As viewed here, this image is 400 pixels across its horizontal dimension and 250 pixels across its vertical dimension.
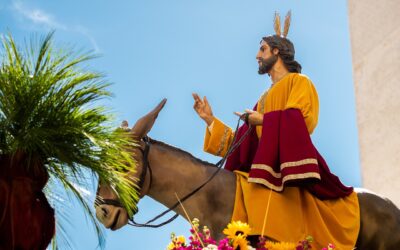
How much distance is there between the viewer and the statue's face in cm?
509

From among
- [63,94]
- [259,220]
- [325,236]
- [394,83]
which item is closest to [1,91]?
[63,94]

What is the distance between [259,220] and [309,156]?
412 mm

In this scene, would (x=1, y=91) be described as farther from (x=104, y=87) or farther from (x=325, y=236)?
(x=325, y=236)

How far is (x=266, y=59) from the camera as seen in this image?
509 cm

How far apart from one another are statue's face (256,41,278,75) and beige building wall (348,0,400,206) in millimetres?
2591

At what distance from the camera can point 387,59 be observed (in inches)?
309

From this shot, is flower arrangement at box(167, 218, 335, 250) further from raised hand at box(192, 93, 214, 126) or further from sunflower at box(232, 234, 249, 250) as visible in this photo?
raised hand at box(192, 93, 214, 126)

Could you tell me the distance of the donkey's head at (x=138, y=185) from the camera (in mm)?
4258

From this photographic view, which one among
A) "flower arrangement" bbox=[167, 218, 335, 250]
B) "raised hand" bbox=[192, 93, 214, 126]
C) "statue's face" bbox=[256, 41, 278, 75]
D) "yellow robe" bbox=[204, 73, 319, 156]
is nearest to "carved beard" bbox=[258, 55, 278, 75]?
"statue's face" bbox=[256, 41, 278, 75]

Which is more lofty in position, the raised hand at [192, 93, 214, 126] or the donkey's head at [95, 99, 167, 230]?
the raised hand at [192, 93, 214, 126]

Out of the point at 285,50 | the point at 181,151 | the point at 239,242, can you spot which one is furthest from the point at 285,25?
the point at 239,242

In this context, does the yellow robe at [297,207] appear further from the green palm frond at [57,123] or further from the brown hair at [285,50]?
the green palm frond at [57,123]

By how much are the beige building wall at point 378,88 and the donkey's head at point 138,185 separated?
3253 millimetres

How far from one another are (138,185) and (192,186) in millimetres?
310
